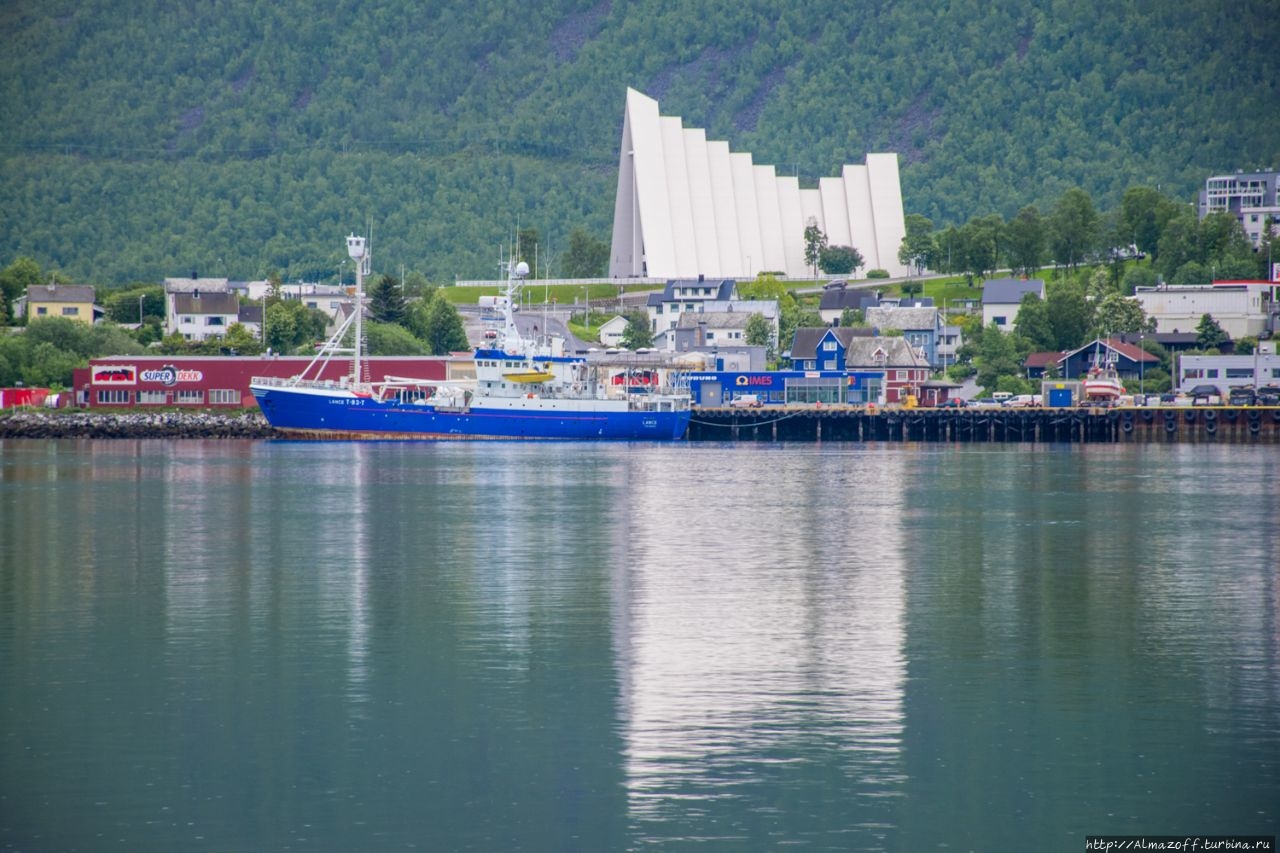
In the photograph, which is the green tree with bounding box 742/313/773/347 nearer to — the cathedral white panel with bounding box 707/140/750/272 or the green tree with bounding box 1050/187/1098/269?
the green tree with bounding box 1050/187/1098/269

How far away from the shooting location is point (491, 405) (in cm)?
7262

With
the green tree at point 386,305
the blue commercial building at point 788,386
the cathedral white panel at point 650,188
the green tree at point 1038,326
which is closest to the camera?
the blue commercial building at point 788,386

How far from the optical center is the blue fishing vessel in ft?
235

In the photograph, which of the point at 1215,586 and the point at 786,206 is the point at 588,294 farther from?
the point at 1215,586

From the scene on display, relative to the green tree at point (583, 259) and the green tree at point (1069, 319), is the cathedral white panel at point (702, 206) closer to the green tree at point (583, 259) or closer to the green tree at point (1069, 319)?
the green tree at point (583, 259)

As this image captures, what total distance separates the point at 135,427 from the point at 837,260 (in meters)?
64.1

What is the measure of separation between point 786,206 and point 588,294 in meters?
22.2

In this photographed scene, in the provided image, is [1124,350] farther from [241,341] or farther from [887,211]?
[887,211]

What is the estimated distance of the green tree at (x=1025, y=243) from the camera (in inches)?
4412

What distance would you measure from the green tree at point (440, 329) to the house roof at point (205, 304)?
983cm

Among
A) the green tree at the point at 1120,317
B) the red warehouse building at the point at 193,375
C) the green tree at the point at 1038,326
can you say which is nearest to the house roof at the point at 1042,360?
the green tree at the point at 1038,326

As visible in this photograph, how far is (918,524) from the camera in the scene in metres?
34.3

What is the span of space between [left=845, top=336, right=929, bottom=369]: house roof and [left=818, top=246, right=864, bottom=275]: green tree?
132ft

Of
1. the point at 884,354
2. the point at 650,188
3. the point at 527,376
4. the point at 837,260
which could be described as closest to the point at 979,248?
the point at 837,260
